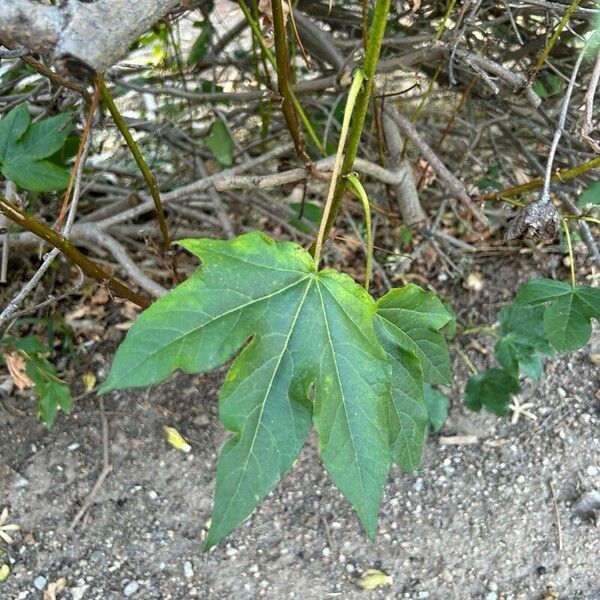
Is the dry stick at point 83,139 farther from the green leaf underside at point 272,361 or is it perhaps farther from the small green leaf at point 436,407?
the small green leaf at point 436,407

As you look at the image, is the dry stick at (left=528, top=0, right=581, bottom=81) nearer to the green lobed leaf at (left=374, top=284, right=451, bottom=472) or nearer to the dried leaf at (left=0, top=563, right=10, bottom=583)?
the green lobed leaf at (left=374, top=284, right=451, bottom=472)

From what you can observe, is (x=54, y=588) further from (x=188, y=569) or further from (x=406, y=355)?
(x=406, y=355)

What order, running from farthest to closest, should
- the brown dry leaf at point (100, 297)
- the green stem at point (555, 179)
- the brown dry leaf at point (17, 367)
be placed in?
the brown dry leaf at point (100, 297) < the brown dry leaf at point (17, 367) < the green stem at point (555, 179)

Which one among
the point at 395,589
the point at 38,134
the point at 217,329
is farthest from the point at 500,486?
the point at 38,134

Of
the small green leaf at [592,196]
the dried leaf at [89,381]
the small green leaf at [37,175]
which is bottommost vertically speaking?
the dried leaf at [89,381]

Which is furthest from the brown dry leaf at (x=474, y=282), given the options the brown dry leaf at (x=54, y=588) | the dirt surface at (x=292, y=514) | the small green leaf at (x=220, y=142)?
the brown dry leaf at (x=54, y=588)

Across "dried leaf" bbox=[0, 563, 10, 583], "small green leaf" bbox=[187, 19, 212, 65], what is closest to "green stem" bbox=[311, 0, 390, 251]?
"small green leaf" bbox=[187, 19, 212, 65]
